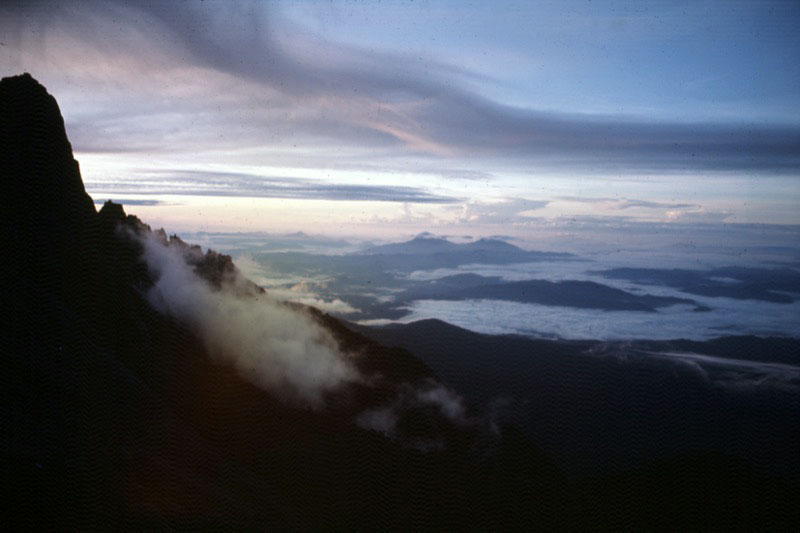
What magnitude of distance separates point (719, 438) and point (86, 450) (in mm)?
198473

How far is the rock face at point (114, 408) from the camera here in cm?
1848

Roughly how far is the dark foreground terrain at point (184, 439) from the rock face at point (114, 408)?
13 centimetres

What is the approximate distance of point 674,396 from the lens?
185875 millimetres

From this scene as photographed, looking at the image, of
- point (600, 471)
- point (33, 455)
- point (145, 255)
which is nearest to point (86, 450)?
point (33, 455)

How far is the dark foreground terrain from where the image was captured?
19.6 meters

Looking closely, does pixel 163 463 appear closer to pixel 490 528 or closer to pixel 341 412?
pixel 490 528

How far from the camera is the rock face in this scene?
18.5 metres

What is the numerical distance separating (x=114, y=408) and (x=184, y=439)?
35.9 ft

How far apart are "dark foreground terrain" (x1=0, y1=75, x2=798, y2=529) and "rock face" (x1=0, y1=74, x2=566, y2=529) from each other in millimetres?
133

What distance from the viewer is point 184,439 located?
34969mm

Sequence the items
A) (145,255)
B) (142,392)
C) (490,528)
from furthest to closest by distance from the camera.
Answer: (490,528) → (145,255) → (142,392)

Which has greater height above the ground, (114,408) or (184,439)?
(114,408)

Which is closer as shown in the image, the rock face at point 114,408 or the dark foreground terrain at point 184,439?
the rock face at point 114,408

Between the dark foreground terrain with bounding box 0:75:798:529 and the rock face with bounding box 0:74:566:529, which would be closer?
the rock face with bounding box 0:74:566:529
